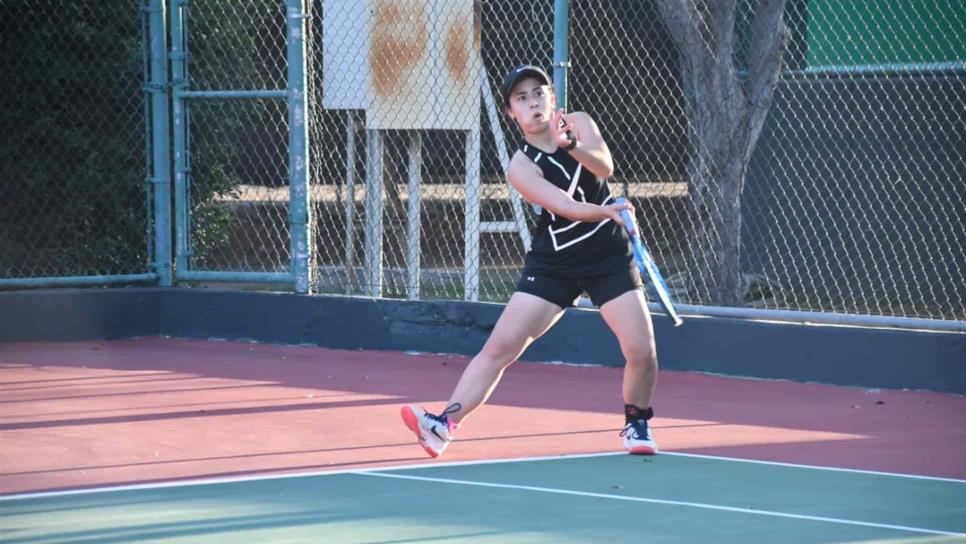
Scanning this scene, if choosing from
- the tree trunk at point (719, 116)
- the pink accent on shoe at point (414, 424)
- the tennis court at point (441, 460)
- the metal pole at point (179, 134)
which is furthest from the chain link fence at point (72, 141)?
the pink accent on shoe at point (414, 424)

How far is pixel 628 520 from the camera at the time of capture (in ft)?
18.6

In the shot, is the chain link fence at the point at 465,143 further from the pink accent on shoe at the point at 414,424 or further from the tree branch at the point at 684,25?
the pink accent on shoe at the point at 414,424

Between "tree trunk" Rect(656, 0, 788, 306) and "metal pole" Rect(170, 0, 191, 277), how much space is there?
371 cm

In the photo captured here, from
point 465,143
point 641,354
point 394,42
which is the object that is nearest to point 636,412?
point 641,354

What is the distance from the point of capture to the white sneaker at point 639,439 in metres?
7.06

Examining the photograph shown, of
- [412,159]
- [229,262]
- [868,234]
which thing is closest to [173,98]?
[412,159]

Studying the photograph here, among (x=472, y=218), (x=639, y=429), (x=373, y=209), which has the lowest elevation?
(x=639, y=429)

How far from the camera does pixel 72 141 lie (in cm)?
1196

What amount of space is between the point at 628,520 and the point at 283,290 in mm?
6722

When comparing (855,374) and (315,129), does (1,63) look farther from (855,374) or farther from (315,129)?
(855,374)

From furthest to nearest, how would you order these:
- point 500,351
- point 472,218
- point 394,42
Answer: point 394,42 → point 472,218 → point 500,351

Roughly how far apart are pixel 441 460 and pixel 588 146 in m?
1.58

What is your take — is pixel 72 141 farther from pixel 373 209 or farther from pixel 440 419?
pixel 440 419

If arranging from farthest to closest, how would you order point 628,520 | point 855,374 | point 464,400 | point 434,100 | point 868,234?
point 868,234
point 434,100
point 855,374
point 464,400
point 628,520
